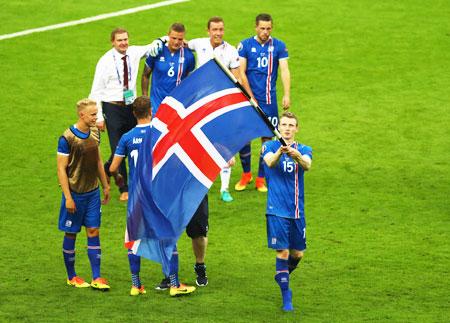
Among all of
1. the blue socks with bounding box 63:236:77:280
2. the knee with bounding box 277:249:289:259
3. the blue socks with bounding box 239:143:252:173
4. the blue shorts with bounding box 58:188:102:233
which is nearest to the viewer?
the knee with bounding box 277:249:289:259

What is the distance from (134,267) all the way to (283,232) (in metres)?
1.81

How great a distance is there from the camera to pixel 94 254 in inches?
574

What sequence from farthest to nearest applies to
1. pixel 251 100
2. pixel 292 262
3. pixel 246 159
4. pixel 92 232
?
pixel 246 159, pixel 92 232, pixel 292 262, pixel 251 100

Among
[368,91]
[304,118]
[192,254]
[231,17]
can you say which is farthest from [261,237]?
[231,17]

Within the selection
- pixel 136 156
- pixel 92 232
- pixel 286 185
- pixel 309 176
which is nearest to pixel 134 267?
pixel 92 232

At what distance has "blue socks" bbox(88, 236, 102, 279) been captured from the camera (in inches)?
575

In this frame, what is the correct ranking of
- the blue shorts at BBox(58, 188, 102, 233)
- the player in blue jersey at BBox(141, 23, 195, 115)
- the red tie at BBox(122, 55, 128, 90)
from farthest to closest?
the red tie at BBox(122, 55, 128, 90)
the player in blue jersey at BBox(141, 23, 195, 115)
the blue shorts at BBox(58, 188, 102, 233)

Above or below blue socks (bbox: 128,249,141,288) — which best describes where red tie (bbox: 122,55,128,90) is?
above

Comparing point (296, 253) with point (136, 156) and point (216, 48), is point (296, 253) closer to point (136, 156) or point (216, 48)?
point (136, 156)

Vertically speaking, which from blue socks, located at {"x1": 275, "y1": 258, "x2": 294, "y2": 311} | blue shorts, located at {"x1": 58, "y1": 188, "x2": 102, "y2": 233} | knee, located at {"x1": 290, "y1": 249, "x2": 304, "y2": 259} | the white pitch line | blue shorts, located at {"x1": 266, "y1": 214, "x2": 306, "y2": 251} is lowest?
blue socks, located at {"x1": 275, "y1": 258, "x2": 294, "y2": 311}

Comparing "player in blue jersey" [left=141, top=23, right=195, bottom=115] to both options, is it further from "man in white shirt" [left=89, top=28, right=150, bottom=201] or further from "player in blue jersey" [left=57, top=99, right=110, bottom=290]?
"player in blue jersey" [left=57, top=99, right=110, bottom=290]

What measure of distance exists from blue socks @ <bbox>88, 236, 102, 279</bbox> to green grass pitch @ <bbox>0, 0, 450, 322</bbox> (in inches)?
10.2

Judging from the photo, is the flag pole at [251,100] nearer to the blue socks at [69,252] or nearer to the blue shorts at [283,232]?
the blue shorts at [283,232]

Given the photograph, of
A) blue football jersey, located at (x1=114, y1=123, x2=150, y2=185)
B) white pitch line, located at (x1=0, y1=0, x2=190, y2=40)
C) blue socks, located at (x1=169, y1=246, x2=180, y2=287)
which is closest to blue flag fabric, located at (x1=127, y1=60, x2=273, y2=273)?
blue socks, located at (x1=169, y1=246, x2=180, y2=287)
